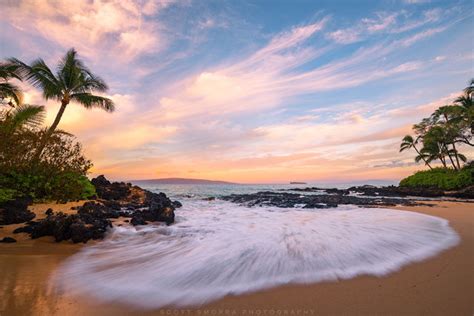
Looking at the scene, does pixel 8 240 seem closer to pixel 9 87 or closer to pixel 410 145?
pixel 9 87

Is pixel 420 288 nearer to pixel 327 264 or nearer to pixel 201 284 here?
pixel 327 264

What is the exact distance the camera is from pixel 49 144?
10.1 m

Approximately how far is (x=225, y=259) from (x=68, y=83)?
1728 centimetres

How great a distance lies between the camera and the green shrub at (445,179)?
26.8 m

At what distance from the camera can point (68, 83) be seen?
15812mm

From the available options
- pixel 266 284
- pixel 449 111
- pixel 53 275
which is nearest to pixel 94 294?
pixel 53 275

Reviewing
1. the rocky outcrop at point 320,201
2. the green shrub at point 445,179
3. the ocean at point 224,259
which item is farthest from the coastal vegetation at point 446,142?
the ocean at point 224,259

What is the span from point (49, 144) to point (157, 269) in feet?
30.5

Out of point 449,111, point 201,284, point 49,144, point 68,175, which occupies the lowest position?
point 201,284

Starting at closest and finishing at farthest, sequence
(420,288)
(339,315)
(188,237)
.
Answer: (339,315) → (420,288) → (188,237)

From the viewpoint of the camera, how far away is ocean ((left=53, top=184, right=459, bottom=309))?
10.6 ft

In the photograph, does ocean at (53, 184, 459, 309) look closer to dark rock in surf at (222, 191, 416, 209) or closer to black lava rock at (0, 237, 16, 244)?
black lava rock at (0, 237, 16, 244)

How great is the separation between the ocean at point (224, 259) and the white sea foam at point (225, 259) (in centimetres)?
1

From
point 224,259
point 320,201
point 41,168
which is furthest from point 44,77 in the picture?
point 320,201
